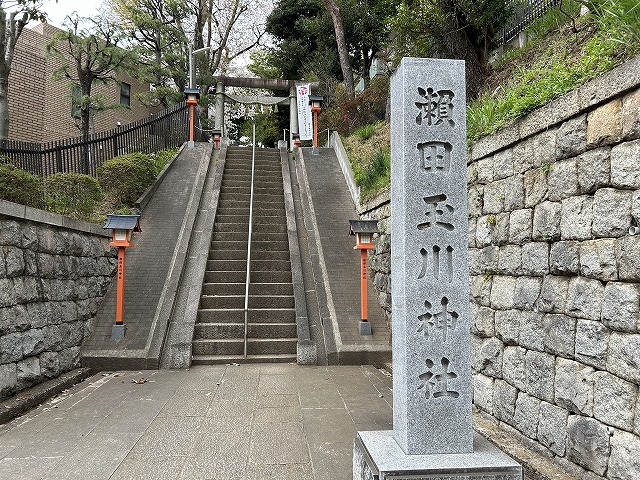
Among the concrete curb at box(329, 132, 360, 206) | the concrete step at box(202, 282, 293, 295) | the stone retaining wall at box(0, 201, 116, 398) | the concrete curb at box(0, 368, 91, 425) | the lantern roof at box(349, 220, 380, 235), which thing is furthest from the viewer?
the concrete curb at box(329, 132, 360, 206)

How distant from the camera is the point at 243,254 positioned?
8.79 meters

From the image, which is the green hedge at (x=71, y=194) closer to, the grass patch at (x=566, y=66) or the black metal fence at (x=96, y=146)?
the black metal fence at (x=96, y=146)

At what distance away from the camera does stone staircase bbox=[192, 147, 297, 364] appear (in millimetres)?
6750

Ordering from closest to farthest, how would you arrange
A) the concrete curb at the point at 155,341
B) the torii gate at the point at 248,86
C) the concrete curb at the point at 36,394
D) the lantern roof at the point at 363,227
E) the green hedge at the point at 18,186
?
1. the concrete curb at the point at 36,394
2. the green hedge at the point at 18,186
3. the concrete curb at the point at 155,341
4. the lantern roof at the point at 363,227
5. the torii gate at the point at 248,86

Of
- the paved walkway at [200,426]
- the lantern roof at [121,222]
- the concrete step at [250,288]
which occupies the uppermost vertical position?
the lantern roof at [121,222]

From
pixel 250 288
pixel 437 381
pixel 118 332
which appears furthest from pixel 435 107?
pixel 118 332

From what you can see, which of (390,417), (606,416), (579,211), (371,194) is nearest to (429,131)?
(579,211)

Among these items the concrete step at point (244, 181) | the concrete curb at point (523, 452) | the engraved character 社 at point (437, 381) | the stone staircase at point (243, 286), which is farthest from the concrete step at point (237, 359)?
the concrete step at point (244, 181)

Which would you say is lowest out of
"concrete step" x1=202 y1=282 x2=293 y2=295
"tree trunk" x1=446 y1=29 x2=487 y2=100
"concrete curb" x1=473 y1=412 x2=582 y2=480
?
"concrete curb" x1=473 y1=412 x2=582 y2=480

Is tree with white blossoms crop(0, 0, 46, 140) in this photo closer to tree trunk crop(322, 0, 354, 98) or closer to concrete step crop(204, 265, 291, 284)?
concrete step crop(204, 265, 291, 284)

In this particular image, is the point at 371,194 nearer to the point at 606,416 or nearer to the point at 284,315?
the point at 284,315

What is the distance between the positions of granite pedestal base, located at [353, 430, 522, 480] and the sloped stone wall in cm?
70

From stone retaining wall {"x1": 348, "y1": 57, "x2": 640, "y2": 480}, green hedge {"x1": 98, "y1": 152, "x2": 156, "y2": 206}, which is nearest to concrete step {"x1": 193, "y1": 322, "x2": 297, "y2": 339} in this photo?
stone retaining wall {"x1": 348, "y1": 57, "x2": 640, "y2": 480}

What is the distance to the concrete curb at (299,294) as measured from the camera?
651 centimetres
